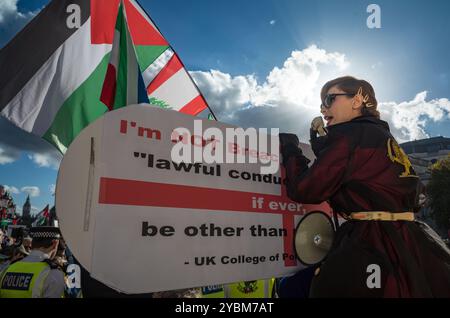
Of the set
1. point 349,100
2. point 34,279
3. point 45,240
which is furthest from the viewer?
point 45,240

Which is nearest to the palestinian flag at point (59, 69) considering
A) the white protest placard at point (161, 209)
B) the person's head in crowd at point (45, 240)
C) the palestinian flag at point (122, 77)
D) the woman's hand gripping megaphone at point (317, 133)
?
the palestinian flag at point (122, 77)

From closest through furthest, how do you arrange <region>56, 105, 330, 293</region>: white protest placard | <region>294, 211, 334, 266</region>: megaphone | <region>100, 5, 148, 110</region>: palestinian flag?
<region>56, 105, 330, 293</region>: white protest placard, <region>294, 211, 334, 266</region>: megaphone, <region>100, 5, 148, 110</region>: palestinian flag

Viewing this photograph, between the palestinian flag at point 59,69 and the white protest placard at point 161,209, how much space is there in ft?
7.68

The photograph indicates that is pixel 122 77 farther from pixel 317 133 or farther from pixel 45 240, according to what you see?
pixel 45 240

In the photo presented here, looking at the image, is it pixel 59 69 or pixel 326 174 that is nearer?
pixel 326 174

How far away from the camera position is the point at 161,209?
1.63 m

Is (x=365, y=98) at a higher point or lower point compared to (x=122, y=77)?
lower

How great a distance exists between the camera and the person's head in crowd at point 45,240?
414 cm

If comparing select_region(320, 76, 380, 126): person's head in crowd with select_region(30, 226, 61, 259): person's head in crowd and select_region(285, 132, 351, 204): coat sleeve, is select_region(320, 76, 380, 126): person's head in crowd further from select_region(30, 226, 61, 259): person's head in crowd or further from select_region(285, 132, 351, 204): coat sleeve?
select_region(30, 226, 61, 259): person's head in crowd

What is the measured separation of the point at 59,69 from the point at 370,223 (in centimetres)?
368

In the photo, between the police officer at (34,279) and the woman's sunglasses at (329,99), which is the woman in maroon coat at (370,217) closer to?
the woman's sunglasses at (329,99)

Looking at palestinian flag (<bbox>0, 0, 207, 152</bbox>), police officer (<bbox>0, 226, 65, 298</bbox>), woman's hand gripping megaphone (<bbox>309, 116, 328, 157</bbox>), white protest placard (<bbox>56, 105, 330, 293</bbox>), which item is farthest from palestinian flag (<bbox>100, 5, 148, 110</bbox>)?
police officer (<bbox>0, 226, 65, 298</bbox>)

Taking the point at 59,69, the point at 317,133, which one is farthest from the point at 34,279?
the point at 317,133

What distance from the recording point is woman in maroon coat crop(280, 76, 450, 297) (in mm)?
1612
